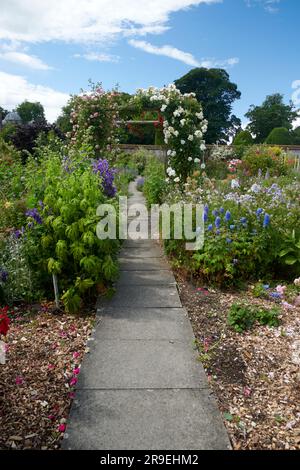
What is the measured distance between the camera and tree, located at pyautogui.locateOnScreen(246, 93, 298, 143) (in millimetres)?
39406

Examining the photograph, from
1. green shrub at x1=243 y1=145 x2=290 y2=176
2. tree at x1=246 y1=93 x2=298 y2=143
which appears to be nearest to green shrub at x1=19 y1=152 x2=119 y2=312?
green shrub at x1=243 y1=145 x2=290 y2=176

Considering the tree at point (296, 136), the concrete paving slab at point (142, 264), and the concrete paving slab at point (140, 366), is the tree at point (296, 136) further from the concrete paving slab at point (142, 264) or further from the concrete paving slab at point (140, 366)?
the concrete paving slab at point (140, 366)

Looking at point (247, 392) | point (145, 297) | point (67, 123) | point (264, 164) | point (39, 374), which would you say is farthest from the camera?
point (67, 123)

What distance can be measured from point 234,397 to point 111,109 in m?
8.08

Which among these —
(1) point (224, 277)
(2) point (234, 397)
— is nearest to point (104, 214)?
(1) point (224, 277)

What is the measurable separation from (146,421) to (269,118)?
140ft

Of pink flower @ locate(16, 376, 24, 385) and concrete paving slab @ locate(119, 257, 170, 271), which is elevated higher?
concrete paving slab @ locate(119, 257, 170, 271)

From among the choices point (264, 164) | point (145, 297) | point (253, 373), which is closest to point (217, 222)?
point (145, 297)

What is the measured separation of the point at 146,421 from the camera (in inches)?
81.9

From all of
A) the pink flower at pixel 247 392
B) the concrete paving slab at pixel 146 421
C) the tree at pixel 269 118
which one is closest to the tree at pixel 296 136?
the tree at pixel 269 118

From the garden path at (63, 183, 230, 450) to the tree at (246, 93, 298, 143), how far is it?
3953 cm

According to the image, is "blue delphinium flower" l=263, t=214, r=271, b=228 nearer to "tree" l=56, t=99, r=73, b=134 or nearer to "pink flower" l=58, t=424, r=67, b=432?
"pink flower" l=58, t=424, r=67, b=432

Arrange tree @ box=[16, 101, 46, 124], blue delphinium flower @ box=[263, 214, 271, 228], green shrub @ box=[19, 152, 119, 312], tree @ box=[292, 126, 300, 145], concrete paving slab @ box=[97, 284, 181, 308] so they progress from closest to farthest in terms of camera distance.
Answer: green shrub @ box=[19, 152, 119, 312] → concrete paving slab @ box=[97, 284, 181, 308] → blue delphinium flower @ box=[263, 214, 271, 228] → tree @ box=[292, 126, 300, 145] → tree @ box=[16, 101, 46, 124]

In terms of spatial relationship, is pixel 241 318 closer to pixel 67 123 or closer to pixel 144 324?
pixel 144 324
